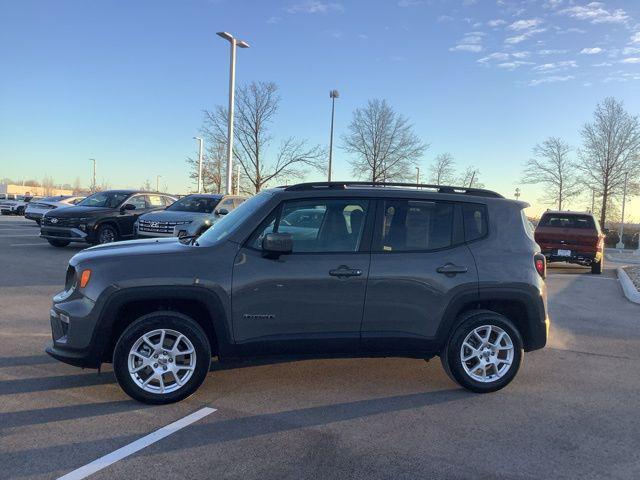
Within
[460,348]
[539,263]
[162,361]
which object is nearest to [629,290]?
[539,263]

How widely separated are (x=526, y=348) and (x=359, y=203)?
206 centimetres

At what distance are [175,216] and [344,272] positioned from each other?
971 cm

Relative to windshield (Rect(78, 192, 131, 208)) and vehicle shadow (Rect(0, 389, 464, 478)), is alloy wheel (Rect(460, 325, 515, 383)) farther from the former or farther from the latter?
windshield (Rect(78, 192, 131, 208))

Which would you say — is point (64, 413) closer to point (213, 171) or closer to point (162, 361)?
point (162, 361)

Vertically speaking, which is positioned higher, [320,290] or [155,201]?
[155,201]

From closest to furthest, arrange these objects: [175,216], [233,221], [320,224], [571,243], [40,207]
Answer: [320,224] < [233,221] < [175,216] < [571,243] < [40,207]

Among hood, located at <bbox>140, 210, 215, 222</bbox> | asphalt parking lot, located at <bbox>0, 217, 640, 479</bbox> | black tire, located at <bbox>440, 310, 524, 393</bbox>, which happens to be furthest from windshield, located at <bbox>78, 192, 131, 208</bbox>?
black tire, located at <bbox>440, 310, 524, 393</bbox>

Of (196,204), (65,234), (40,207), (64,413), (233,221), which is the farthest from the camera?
(40,207)

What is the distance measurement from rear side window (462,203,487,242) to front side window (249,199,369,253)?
0.93 m

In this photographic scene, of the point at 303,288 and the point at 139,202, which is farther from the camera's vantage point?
the point at 139,202

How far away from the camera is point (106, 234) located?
47.1ft

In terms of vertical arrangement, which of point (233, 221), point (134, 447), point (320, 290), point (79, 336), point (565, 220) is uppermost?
point (565, 220)

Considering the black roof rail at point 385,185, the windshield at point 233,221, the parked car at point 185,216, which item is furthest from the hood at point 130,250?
the parked car at point 185,216

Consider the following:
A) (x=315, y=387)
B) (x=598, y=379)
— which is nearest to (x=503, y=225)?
(x=598, y=379)
